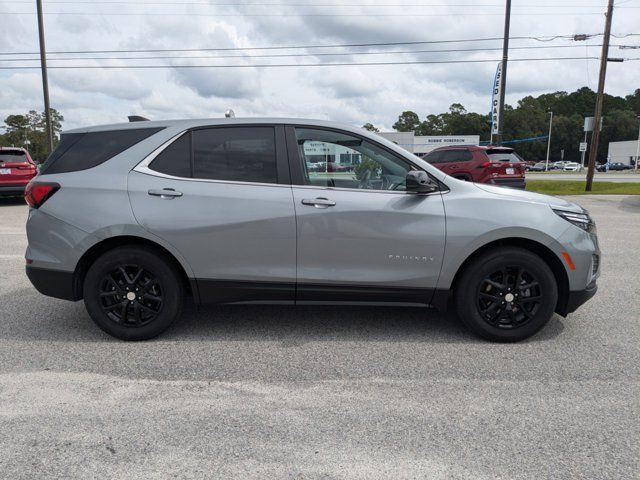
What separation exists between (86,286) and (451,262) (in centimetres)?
288

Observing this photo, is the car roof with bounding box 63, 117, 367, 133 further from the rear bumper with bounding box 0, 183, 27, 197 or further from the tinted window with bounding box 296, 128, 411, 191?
the rear bumper with bounding box 0, 183, 27, 197

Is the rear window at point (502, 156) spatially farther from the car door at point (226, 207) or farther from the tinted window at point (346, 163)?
the car door at point (226, 207)

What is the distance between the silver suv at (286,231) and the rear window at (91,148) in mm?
12

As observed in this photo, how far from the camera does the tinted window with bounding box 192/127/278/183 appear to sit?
3.92m

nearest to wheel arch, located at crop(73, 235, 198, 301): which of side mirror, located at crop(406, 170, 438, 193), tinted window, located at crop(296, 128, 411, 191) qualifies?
tinted window, located at crop(296, 128, 411, 191)

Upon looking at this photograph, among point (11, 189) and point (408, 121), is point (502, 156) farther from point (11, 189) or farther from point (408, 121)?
point (408, 121)

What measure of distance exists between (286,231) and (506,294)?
1.80 m

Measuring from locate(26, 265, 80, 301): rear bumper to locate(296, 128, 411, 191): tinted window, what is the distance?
2057mm

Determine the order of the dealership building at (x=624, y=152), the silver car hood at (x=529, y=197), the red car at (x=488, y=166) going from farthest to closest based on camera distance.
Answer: the dealership building at (x=624, y=152) → the red car at (x=488, y=166) → the silver car hood at (x=529, y=197)

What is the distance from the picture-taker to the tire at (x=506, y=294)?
151 inches

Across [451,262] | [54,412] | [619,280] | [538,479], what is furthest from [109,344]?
[619,280]

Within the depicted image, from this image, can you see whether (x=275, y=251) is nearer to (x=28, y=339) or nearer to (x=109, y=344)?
(x=109, y=344)

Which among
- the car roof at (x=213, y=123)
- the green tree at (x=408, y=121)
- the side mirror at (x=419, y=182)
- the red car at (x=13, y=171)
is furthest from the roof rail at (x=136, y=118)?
the green tree at (x=408, y=121)

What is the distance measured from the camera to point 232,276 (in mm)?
3904
